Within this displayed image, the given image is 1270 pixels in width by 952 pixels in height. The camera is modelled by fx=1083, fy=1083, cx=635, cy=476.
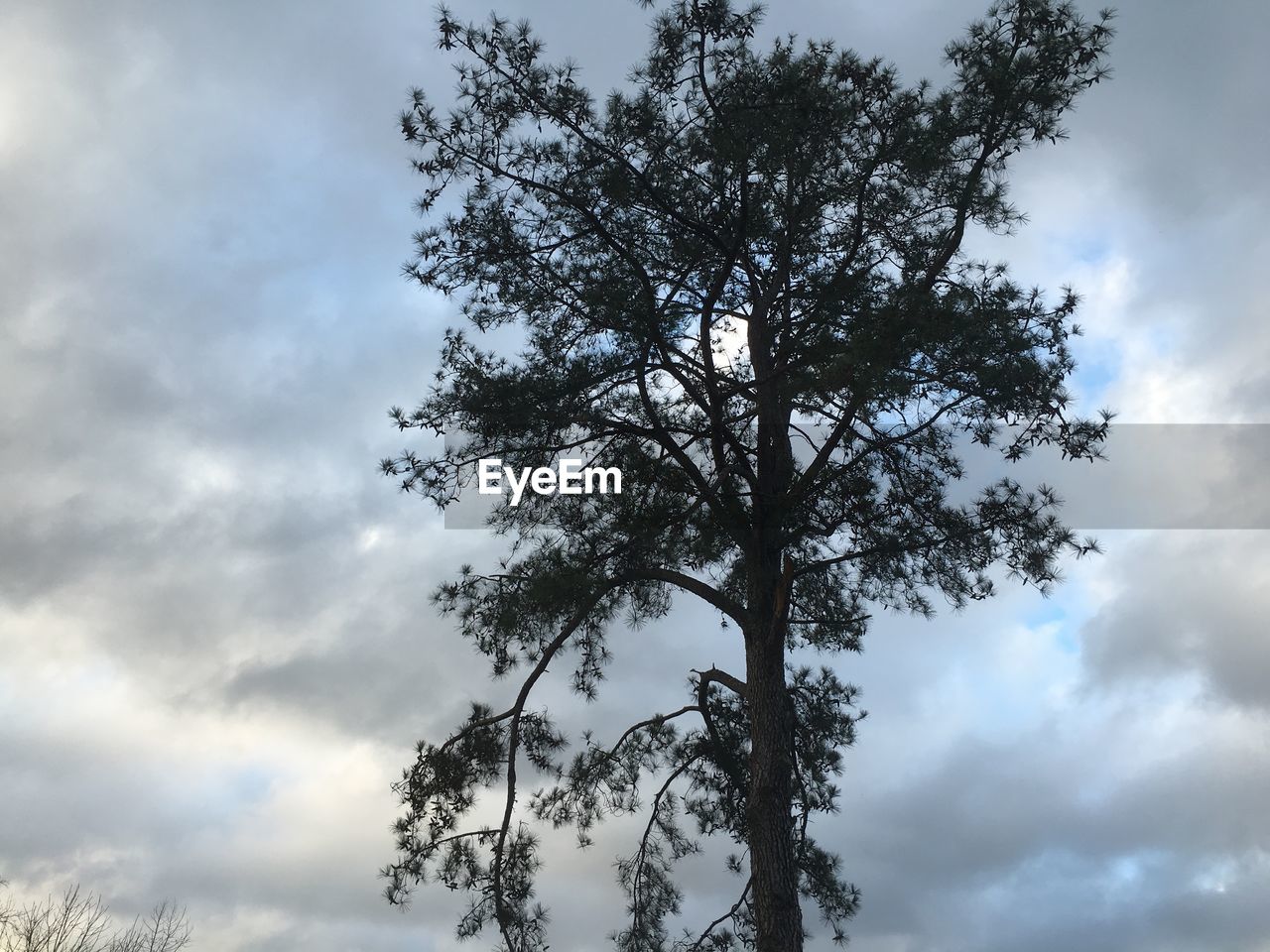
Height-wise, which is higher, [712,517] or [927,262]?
[927,262]

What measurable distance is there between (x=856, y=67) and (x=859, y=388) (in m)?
1.89

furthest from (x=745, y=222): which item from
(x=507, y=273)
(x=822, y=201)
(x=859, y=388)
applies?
(x=507, y=273)

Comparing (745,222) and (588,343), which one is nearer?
(745,222)

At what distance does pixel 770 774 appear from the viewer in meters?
5.89

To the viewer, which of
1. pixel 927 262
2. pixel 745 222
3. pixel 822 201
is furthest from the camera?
pixel 927 262

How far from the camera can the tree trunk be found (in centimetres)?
564

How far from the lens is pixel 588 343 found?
6273mm

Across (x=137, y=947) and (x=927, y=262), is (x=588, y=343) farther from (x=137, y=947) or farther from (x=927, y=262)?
(x=137, y=947)

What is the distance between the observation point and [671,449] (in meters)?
6.20

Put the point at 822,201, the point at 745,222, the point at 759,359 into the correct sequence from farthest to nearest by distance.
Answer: the point at 759,359, the point at 822,201, the point at 745,222

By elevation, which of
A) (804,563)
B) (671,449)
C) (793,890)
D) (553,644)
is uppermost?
(671,449)

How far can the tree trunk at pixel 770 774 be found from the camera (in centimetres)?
564

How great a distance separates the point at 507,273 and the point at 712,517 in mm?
1861

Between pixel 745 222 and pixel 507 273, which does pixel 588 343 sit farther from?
pixel 745 222
